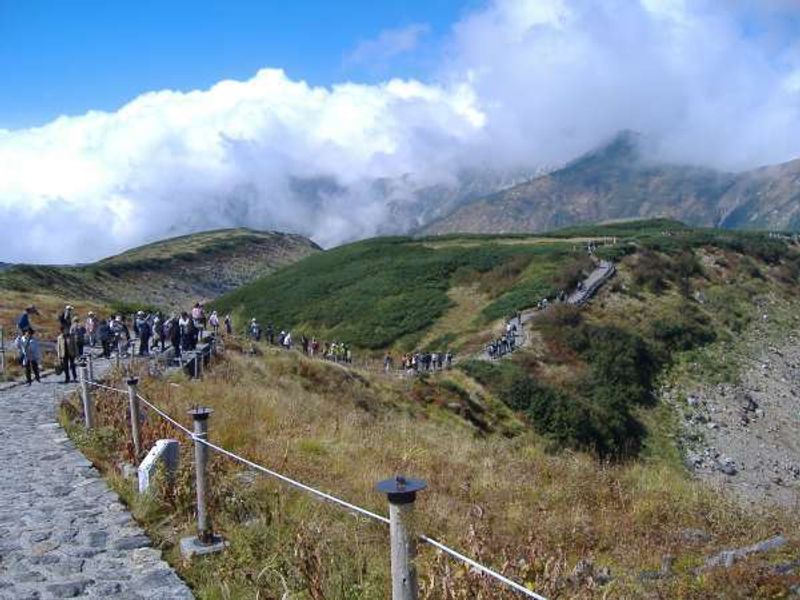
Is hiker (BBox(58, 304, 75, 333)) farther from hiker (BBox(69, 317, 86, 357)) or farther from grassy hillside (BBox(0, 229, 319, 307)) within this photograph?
grassy hillside (BBox(0, 229, 319, 307))

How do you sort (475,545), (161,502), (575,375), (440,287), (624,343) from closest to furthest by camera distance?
(475,545) → (161,502) → (575,375) → (624,343) → (440,287)

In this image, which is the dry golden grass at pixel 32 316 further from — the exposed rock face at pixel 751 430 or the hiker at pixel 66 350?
the exposed rock face at pixel 751 430

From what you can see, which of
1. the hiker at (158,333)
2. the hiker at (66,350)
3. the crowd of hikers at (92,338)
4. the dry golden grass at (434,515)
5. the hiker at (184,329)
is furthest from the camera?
the hiker at (158,333)

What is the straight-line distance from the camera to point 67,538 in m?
6.71

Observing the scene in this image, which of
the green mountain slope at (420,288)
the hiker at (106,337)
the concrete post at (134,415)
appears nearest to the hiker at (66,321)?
the hiker at (106,337)

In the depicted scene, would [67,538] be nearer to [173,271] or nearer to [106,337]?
[106,337]

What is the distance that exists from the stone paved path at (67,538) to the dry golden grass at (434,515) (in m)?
0.30

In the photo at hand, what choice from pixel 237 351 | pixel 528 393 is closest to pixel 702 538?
pixel 237 351

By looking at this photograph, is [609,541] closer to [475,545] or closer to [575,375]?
[475,545]

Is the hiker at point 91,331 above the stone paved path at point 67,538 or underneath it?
above

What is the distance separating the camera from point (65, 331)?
18.7 metres

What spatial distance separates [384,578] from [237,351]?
21460mm

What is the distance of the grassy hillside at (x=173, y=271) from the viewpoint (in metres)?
64.9

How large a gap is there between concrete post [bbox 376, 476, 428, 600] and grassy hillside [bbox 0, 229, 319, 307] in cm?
5606
